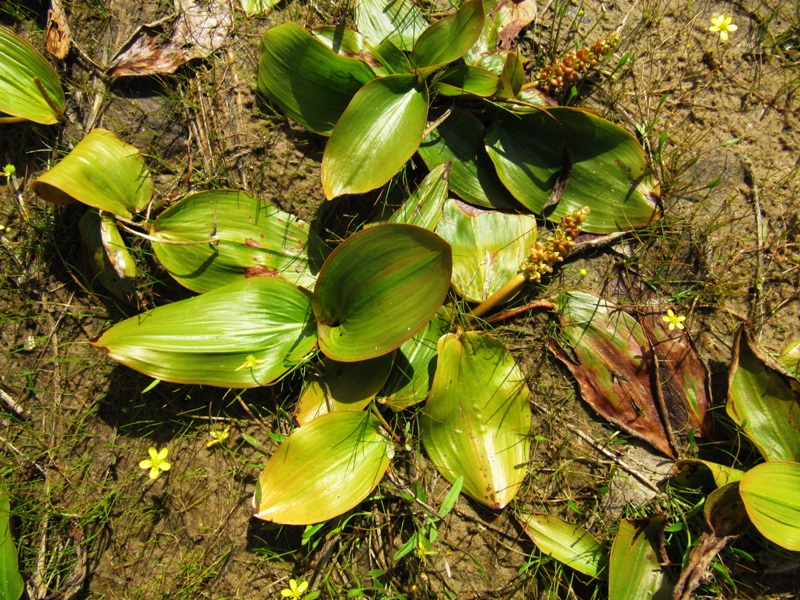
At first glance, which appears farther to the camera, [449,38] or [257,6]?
[257,6]

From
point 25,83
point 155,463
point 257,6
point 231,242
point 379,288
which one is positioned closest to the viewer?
point 379,288

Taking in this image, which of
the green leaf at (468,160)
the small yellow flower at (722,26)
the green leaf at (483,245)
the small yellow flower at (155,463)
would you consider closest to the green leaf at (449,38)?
the green leaf at (468,160)

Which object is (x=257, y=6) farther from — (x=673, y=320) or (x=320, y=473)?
(x=673, y=320)

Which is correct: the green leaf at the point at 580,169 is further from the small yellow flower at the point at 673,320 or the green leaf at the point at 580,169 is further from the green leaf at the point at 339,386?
the green leaf at the point at 339,386

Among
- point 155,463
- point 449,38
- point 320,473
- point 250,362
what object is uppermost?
point 449,38

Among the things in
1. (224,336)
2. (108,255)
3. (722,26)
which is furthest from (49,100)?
(722,26)

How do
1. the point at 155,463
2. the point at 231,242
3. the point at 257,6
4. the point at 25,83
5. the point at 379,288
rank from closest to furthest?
the point at 379,288, the point at 155,463, the point at 231,242, the point at 25,83, the point at 257,6

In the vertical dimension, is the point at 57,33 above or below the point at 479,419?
above
